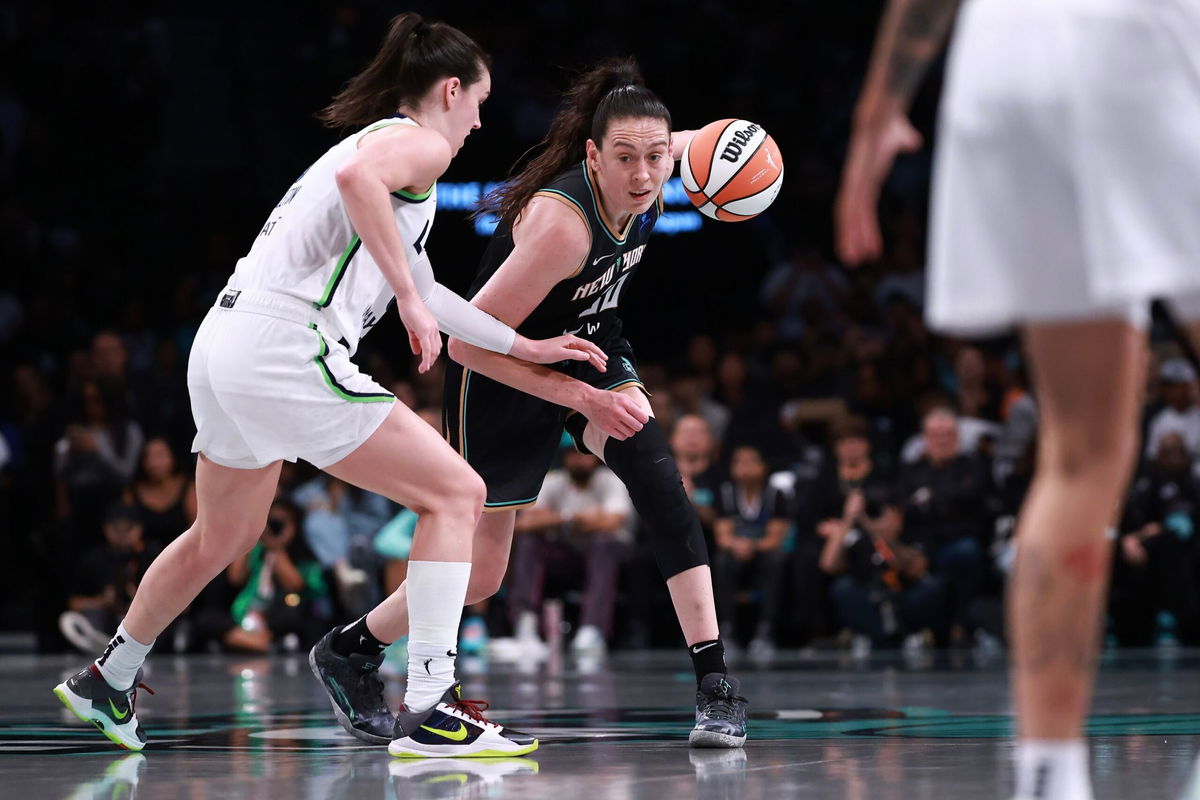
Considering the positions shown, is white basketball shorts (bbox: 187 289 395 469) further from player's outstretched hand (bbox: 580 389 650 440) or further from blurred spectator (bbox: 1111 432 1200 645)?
blurred spectator (bbox: 1111 432 1200 645)

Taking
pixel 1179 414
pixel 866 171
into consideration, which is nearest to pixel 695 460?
pixel 1179 414

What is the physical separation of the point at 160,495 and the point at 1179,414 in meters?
6.75

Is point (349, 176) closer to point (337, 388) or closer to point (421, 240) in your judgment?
point (421, 240)

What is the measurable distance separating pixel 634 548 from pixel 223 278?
5039 millimetres

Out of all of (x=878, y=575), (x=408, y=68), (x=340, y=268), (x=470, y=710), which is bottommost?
(x=470, y=710)

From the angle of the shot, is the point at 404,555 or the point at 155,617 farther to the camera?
the point at 404,555

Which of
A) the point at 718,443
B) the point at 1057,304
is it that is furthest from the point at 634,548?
the point at 1057,304

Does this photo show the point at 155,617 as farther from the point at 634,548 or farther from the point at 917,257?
the point at 917,257

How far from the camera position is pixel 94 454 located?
1052cm

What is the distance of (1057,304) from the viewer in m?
2.25

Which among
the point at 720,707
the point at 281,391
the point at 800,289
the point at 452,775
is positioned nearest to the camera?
the point at 452,775

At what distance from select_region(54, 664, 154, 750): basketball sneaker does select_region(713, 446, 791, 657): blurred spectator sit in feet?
19.8

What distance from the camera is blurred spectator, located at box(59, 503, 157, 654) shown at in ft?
32.1

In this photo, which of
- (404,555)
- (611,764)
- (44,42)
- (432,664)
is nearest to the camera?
(611,764)
